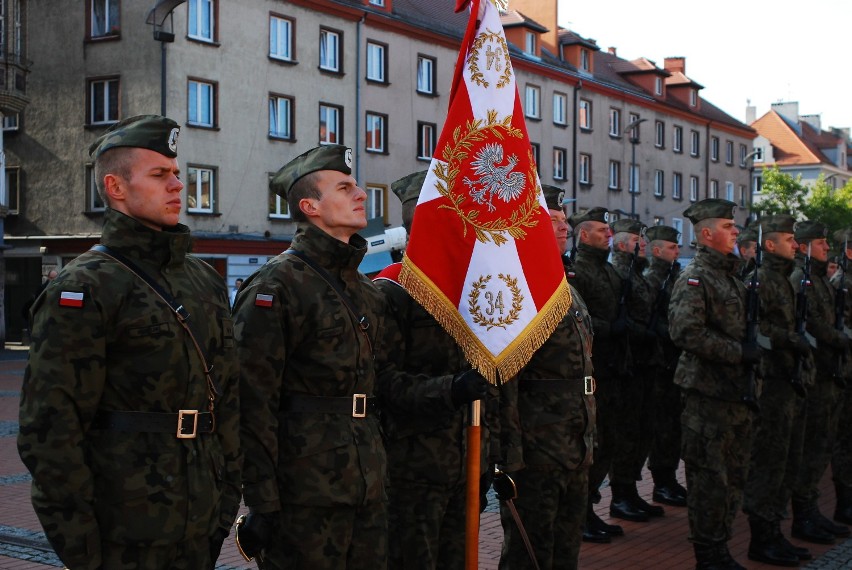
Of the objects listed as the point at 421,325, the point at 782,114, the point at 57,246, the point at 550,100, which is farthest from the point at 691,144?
the point at 421,325

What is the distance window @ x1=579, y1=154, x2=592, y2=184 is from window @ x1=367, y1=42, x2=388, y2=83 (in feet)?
45.7

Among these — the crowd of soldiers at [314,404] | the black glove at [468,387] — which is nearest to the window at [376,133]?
the crowd of soldiers at [314,404]

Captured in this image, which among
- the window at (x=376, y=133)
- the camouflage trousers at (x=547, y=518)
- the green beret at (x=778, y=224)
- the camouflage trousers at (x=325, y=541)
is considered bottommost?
the camouflage trousers at (x=547, y=518)

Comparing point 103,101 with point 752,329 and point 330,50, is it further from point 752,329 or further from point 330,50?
point 752,329

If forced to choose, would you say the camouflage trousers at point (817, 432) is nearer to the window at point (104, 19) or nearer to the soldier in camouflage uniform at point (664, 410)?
the soldier in camouflage uniform at point (664, 410)

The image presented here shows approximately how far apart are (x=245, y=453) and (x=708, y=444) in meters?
3.70

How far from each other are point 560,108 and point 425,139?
1017 cm

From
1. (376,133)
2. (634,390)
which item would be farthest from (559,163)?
(634,390)

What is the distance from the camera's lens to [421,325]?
510cm

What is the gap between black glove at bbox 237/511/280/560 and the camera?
4.01 m

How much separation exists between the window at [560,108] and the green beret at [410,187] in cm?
4134

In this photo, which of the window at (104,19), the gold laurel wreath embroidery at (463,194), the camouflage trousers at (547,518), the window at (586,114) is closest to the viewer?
the gold laurel wreath embroidery at (463,194)

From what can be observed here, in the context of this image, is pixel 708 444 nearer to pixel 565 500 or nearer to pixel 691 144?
pixel 565 500

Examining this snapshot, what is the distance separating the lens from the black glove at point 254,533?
401cm
